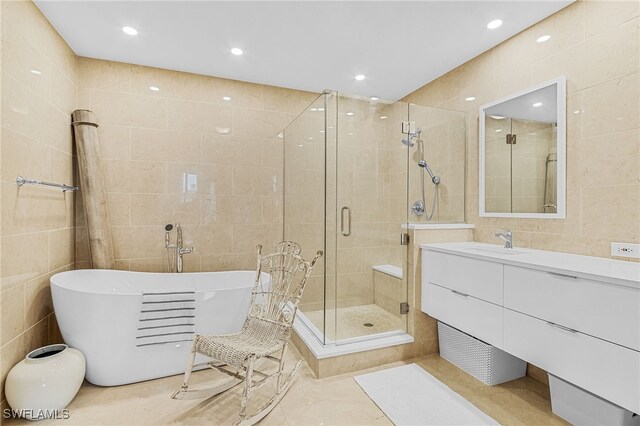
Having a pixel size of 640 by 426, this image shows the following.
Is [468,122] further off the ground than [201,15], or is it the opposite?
[201,15]

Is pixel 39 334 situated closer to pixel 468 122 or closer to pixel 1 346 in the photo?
pixel 1 346

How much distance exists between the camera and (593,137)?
1.90 meters

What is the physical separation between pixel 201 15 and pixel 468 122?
7.66 ft

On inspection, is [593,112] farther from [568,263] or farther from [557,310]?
[557,310]

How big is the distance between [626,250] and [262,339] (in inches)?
87.6

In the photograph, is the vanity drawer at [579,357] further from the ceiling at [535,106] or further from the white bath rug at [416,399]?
the ceiling at [535,106]

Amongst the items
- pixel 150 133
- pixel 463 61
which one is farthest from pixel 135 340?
pixel 463 61

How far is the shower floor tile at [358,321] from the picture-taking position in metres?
2.43

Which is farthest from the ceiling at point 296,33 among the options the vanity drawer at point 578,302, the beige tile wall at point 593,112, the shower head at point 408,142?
the vanity drawer at point 578,302

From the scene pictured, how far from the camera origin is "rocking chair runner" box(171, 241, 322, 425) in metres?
1.78

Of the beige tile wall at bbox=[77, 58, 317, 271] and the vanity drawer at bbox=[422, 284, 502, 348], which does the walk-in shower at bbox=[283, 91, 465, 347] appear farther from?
the beige tile wall at bbox=[77, 58, 317, 271]

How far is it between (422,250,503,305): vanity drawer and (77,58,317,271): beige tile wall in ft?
5.45

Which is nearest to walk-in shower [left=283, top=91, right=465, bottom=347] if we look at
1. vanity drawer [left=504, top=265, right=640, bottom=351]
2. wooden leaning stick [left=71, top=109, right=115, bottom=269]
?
vanity drawer [left=504, top=265, right=640, bottom=351]

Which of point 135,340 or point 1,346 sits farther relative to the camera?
point 135,340
